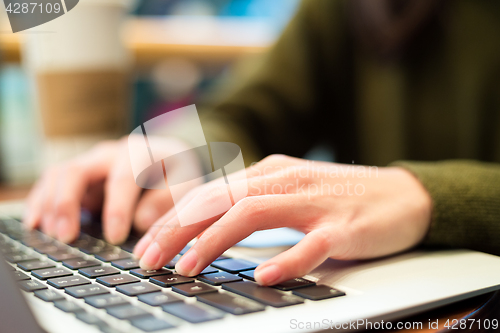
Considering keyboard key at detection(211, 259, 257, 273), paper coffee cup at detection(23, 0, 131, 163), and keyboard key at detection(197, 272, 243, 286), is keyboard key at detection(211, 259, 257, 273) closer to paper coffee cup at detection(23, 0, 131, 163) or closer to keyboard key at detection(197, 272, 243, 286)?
keyboard key at detection(197, 272, 243, 286)

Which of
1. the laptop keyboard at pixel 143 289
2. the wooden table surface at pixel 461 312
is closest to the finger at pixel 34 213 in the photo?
the laptop keyboard at pixel 143 289

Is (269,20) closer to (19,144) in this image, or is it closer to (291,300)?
(19,144)

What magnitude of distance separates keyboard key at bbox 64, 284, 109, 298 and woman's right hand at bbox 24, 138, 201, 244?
125mm

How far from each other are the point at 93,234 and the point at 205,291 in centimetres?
20

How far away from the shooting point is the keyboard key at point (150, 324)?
167 mm

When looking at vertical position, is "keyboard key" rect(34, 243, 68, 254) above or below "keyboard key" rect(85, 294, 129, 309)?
below

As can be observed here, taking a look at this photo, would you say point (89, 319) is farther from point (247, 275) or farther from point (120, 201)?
point (120, 201)

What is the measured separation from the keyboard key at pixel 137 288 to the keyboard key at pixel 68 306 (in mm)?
26

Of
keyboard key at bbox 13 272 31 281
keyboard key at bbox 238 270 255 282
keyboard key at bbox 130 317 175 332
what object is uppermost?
keyboard key at bbox 13 272 31 281

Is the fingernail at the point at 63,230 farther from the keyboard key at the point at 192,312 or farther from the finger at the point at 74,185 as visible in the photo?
the keyboard key at the point at 192,312

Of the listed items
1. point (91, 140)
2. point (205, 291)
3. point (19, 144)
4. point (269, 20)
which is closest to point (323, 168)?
point (205, 291)

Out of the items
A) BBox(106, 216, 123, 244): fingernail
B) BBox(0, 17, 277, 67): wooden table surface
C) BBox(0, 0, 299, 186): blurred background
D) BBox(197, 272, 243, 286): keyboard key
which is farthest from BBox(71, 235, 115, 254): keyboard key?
BBox(0, 17, 277, 67): wooden table surface

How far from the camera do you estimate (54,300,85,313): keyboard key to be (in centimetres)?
19

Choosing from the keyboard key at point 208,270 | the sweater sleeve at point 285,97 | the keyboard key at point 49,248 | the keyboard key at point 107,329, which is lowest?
the keyboard key at point 208,270
